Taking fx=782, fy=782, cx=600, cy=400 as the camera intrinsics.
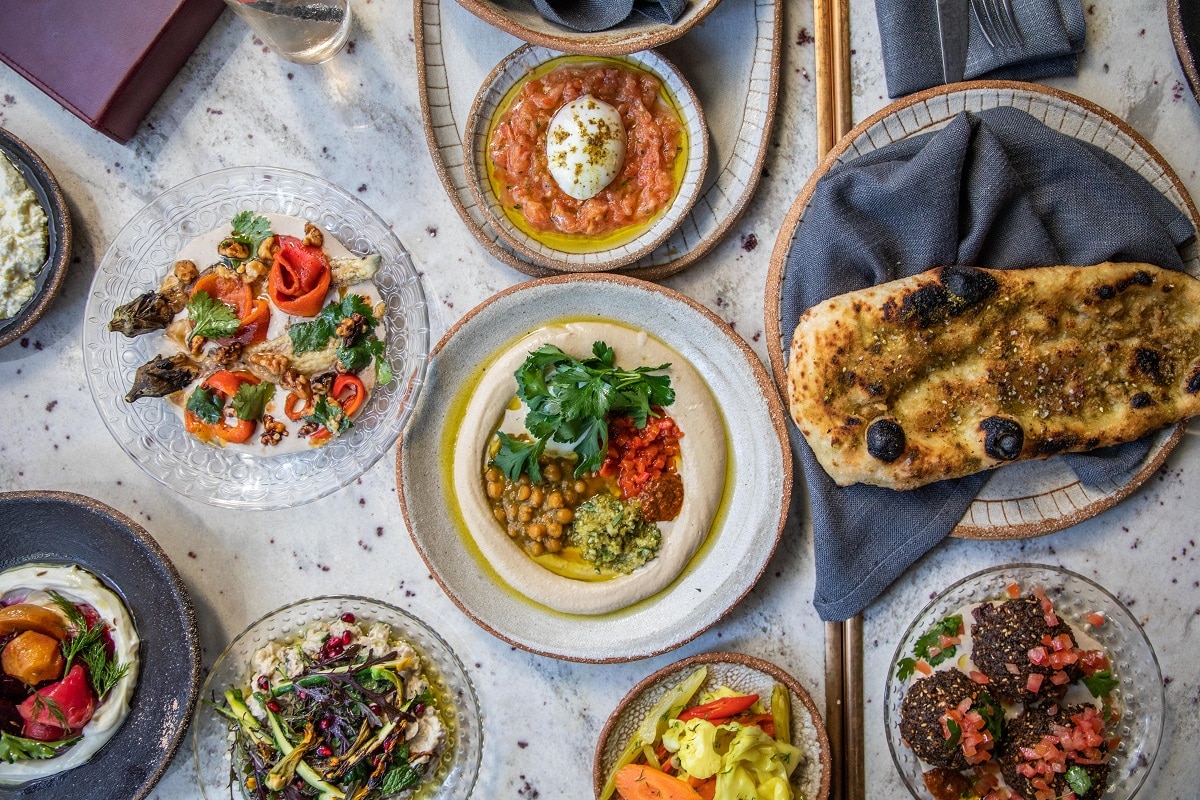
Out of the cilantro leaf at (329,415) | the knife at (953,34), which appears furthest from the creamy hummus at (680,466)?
the knife at (953,34)

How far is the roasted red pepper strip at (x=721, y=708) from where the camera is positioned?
3564 millimetres

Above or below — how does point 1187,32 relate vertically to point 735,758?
above

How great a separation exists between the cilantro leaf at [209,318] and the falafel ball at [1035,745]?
398cm

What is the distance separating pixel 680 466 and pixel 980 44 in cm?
232

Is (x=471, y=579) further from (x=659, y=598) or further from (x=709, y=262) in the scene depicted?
(x=709, y=262)

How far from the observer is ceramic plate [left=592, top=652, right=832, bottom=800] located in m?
3.64

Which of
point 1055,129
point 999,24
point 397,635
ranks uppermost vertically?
point 999,24

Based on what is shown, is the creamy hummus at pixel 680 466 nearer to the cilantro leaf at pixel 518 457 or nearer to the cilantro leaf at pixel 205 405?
the cilantro leaf at pixel 518 457

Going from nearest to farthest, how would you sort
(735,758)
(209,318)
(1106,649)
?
(735,758), (209,318), (1106,649)

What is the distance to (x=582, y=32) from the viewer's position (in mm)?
3334

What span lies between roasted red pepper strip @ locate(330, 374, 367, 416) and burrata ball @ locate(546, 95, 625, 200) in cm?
133

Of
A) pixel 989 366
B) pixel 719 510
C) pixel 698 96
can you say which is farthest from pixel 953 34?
pixel 719 510

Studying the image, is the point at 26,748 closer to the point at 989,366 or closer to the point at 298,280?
the point at 298,280

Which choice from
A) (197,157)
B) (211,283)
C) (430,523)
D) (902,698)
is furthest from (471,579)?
(197,157)
